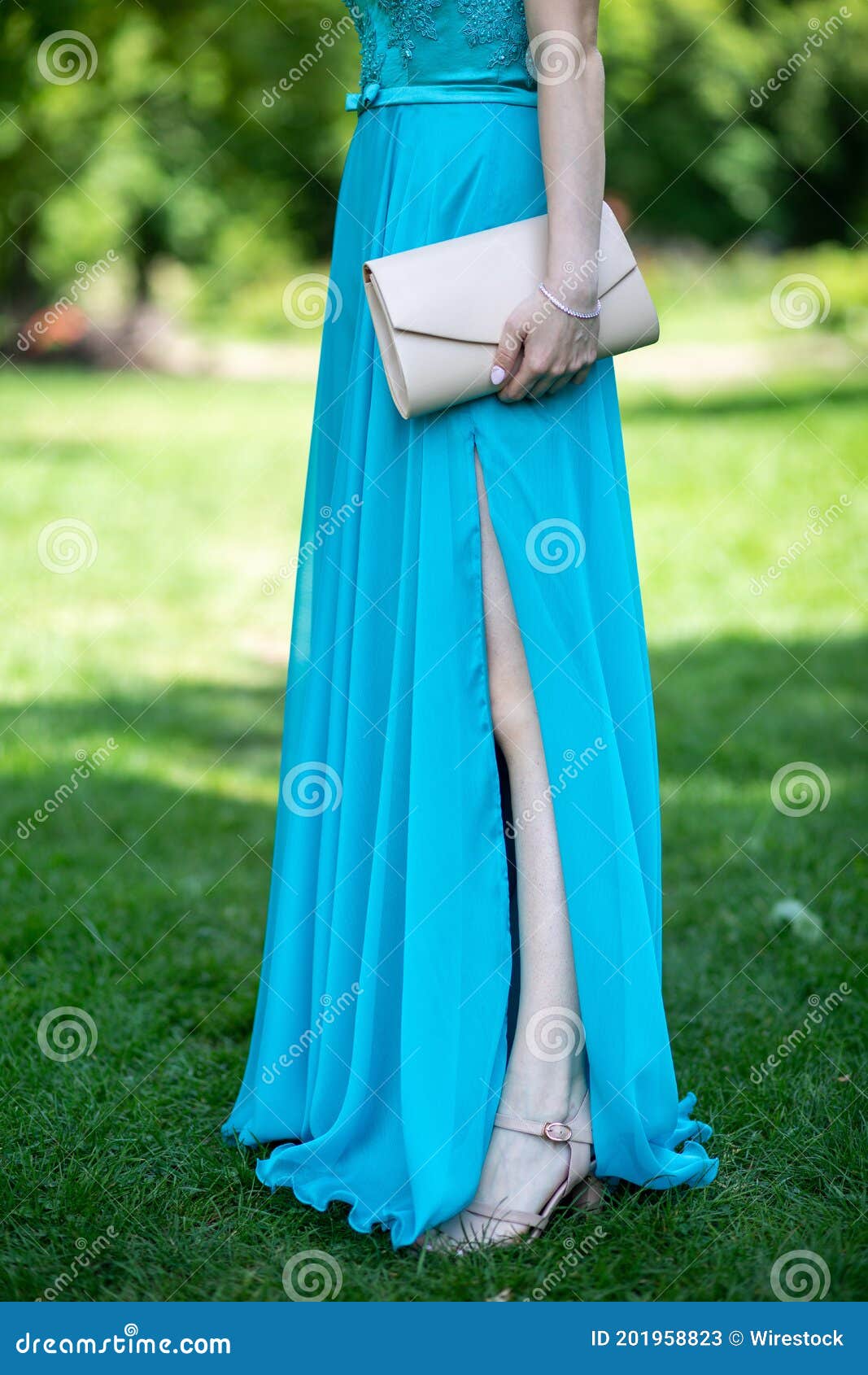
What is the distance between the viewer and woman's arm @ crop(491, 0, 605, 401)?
5.77 ft

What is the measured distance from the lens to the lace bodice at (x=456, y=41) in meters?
1.81

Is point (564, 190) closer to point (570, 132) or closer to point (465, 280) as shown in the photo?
point (570, 132)

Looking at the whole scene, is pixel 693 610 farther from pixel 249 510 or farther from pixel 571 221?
pixel 571 221

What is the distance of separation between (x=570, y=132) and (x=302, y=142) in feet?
76.6

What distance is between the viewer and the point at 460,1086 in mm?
1866

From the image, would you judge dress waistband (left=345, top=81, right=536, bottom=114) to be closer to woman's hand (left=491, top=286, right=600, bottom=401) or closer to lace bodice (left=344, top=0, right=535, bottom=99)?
lace bodice (left=344, top=0, right=535, bottom=99)

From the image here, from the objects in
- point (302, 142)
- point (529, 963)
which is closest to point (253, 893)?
point (529, 963)

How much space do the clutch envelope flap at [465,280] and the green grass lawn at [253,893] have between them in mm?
1235

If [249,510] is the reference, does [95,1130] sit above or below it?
above

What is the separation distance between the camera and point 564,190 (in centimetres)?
178

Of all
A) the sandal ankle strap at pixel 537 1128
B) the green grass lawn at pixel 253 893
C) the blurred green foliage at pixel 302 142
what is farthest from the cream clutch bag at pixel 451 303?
the blurred green foliage at pixel 302 142

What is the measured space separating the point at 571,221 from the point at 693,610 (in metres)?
4.35

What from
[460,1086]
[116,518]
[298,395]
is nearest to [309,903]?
[460,1086]

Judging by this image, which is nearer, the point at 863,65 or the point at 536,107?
the point at 536,107
